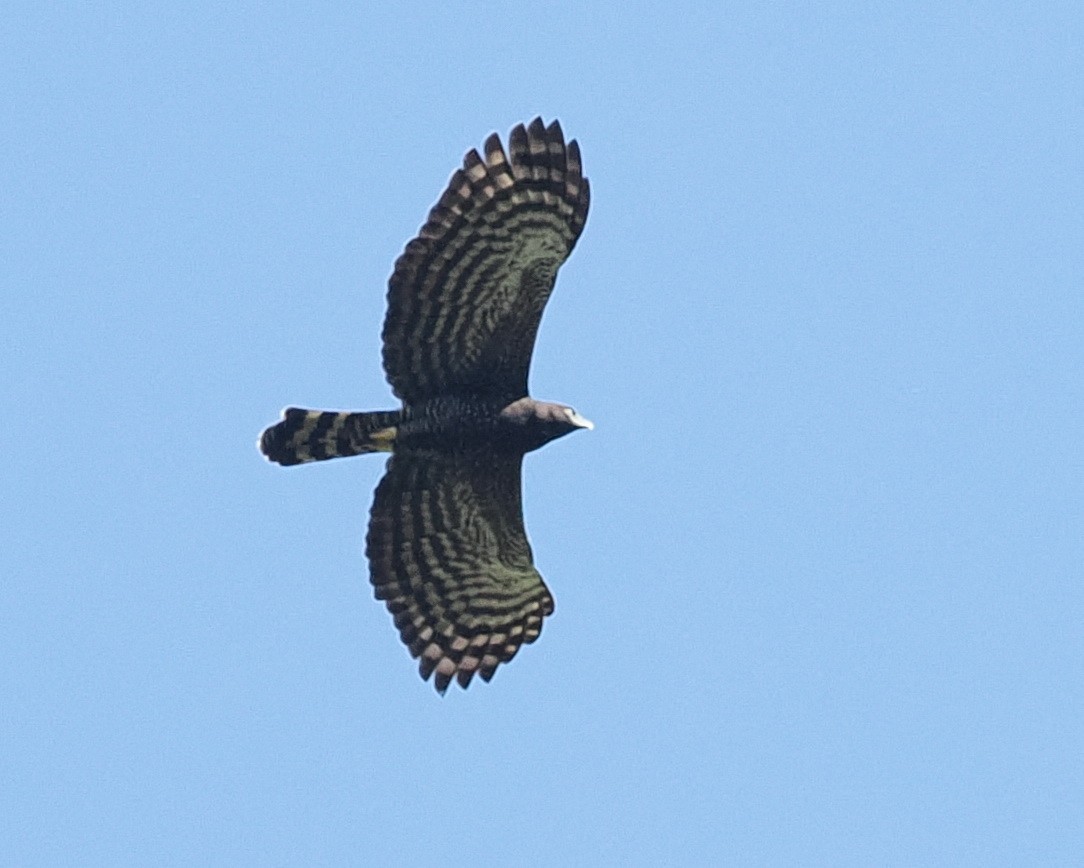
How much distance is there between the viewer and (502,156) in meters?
22.2

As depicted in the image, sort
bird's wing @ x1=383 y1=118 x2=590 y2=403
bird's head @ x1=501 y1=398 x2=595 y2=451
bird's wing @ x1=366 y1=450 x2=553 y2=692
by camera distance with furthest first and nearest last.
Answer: bird's wing @ x1=366 y1=450 x2=553 y2=692 → bird's head @ x1=501 y1=398 x2=595 y2=451 → bird's wing @ x1=383 y1=118 x2=590 y2=403

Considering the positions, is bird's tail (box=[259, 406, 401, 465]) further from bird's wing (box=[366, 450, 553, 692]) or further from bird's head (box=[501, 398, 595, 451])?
bird's head (box=[501, 398, 595, 451])

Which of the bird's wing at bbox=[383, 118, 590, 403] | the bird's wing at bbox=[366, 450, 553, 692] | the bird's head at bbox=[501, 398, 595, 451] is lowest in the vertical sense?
the bird's wing at bbox=[366, 450, 553, 692]

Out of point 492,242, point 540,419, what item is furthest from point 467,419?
point 492,242

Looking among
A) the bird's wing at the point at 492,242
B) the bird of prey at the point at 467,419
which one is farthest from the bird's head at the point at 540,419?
the bird's wing at the point at 492,242

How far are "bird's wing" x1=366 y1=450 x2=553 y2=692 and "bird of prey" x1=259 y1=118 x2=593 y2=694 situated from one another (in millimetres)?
11

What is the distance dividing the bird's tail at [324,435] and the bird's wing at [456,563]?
13.9 inches

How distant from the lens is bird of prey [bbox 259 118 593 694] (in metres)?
22.2

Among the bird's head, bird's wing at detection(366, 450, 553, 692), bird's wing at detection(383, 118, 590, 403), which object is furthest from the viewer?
bird's wing at detection(366, 450, 553, 692)

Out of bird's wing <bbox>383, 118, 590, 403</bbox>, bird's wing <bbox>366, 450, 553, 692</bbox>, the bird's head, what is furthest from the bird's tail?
the bird's head

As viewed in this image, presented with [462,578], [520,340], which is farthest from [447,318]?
[462,578]

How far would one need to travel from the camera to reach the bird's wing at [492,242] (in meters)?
22.2

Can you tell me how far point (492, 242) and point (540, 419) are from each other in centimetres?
149

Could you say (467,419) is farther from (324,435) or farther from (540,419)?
(324,435)
